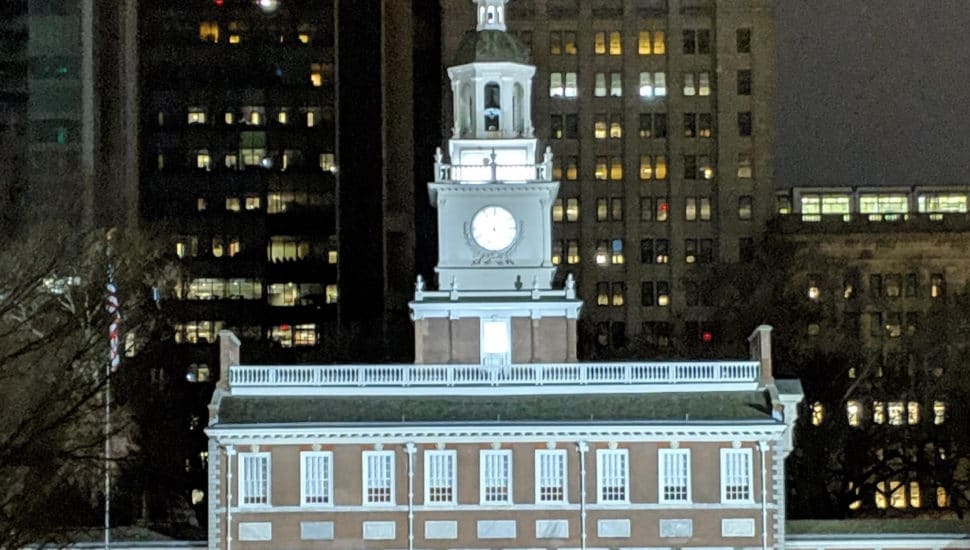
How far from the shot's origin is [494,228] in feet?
233

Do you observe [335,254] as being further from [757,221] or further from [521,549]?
[521,549]

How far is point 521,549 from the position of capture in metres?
64.4

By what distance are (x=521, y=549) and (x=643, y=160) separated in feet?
318

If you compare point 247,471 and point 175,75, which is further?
point 175,75

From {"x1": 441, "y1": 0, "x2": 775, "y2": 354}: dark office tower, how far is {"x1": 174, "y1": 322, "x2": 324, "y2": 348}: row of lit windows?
22099 millimetres

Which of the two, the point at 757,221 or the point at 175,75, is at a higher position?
the point at 175,75

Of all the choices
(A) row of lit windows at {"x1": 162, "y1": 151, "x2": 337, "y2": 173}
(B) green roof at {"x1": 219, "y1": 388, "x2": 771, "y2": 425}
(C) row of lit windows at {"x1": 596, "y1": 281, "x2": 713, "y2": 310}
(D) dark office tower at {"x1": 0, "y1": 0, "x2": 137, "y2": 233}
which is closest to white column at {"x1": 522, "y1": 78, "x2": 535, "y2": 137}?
(B) green roof at {"x1": 219, "y1": 388, "x2": 771, "y2": 425}

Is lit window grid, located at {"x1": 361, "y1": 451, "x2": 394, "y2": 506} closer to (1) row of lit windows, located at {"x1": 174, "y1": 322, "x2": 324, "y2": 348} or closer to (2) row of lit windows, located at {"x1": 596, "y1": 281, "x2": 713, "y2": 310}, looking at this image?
(1) row of lit windows, located at {"x1": 174, "y1": 322, "x2": 324, "y2": 348}

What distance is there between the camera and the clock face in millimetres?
70812

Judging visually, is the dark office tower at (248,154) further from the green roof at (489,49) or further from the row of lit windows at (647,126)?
the green roof at (489,49)

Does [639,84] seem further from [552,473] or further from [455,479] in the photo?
[455,479]

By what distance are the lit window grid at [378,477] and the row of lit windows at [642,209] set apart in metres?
95.1

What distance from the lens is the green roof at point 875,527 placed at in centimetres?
6625

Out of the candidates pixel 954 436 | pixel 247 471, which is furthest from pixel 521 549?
pixel 954 436
